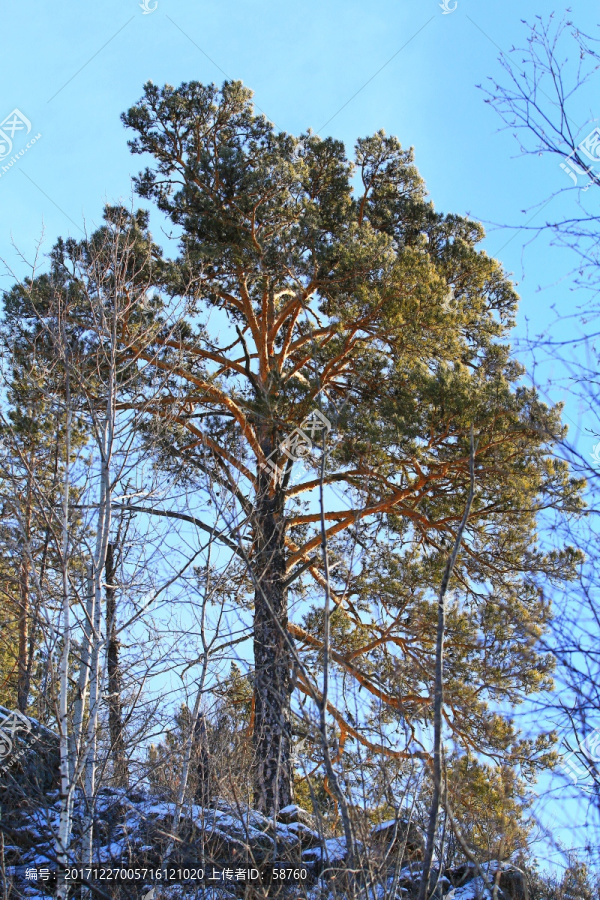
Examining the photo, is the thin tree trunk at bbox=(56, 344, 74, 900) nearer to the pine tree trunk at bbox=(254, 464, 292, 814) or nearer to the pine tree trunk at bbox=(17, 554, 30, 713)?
the pine tree trunk at bbox=(17, 554, 30, 713)

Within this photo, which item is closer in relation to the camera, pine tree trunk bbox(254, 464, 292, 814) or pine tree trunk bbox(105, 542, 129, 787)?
pine tree trunk bbox(105, 542, 129, 787)

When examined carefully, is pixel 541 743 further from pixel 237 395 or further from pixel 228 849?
pixel 237 395

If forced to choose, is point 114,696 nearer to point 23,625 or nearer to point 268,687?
point 268,687

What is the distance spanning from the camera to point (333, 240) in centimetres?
902

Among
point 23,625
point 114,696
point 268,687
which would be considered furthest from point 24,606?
point 23,625

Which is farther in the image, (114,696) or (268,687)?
(268,687)

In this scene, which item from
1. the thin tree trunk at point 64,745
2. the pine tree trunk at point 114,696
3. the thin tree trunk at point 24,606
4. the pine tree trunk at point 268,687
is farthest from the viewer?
the pine tree trunk at point 268,687

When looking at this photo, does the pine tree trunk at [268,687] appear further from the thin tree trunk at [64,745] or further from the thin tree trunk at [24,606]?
the thin tree trunk at [64,745]

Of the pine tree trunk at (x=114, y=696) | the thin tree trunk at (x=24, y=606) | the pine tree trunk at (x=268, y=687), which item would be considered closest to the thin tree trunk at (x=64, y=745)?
the thin tree trunk at (x=24, y=606)

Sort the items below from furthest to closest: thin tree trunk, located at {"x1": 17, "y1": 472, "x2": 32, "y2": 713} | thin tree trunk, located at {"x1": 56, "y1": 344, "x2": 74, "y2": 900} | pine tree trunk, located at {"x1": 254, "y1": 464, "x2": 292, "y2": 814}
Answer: pine tree trunk, located at {"x1": 254, "y1": 464, "x2": 292, "y2": 814} → thin tree trunk, located at {"x1": 17, "y1": 472, "x2": 32, "y2": 713} → thin tree trunk, located at {"x1": 56, "y1": 344, "x2": 74, "y2": 900}

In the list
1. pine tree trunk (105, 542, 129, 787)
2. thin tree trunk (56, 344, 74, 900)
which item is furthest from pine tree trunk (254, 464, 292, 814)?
thin tree trunk (56, 344, 74, 900)

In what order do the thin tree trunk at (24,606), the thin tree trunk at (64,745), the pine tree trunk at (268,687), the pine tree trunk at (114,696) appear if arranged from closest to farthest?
the thin tree trunk at (64,745) → the thin tree trunk at (24,606) → the pine tree trunk at (114,696) → the pine tree trunk at (268,687)

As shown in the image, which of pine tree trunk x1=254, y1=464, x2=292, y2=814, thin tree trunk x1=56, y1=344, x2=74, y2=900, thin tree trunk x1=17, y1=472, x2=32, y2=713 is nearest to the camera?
thin tree trunk x1=56, y1=344, x2=74, y2=900

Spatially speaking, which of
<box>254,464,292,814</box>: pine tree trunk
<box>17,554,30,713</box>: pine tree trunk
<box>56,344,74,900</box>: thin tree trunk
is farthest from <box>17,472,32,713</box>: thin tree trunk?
<box>254,464,292,814</box>: pine tree trunk
